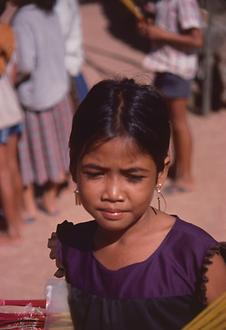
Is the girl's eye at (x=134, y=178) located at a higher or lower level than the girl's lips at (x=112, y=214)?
higher

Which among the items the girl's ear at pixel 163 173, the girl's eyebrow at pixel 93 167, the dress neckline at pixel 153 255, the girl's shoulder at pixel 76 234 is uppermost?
the girl's eyebrow at pixel 93 167

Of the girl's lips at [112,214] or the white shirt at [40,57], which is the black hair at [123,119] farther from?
the white shirt at [40,57]

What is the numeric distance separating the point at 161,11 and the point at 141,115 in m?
2.56

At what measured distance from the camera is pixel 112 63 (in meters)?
6.62

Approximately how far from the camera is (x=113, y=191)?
1.67 meters

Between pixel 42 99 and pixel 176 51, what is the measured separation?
751mm

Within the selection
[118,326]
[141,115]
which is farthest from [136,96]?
[118,326]

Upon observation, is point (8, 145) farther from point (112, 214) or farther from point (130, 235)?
point (112, 214)

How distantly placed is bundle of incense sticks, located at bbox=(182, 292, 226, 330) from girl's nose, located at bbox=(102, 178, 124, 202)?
11.3 inches

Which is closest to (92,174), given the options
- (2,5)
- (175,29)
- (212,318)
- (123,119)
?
(123,119)

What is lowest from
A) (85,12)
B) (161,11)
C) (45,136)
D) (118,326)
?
(85,12)

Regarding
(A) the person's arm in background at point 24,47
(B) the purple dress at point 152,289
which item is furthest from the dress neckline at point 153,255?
(A) the person's arm in background at point 24,47

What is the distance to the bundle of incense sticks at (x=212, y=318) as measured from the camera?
5.16 feet

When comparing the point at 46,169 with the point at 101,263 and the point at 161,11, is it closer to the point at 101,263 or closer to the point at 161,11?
the point at 161,11
